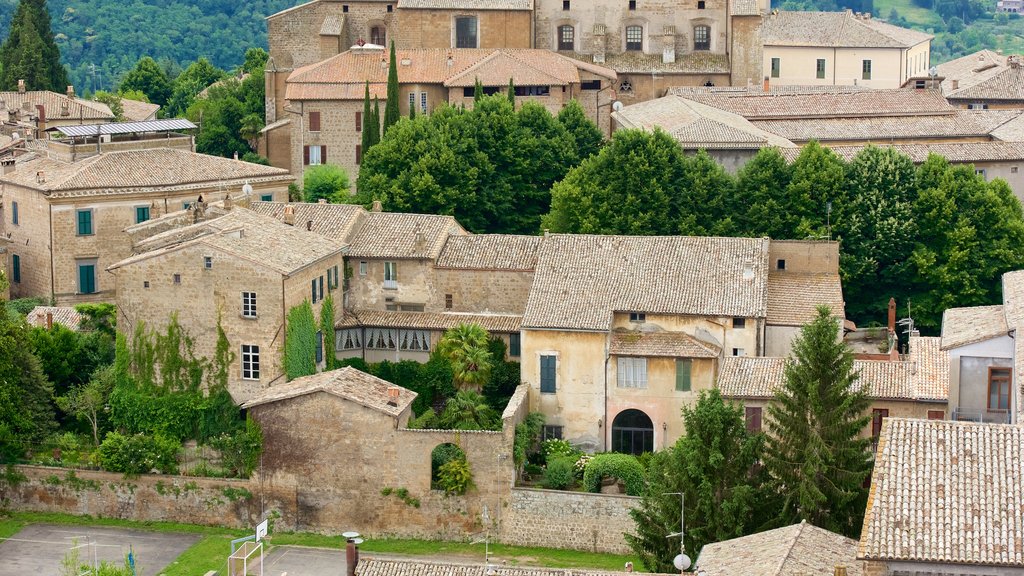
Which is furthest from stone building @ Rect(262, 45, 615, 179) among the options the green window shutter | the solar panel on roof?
the green window shutter

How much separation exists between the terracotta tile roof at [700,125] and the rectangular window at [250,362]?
78.8ft

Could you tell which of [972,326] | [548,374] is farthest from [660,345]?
[972,326]

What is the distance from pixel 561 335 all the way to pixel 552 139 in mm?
21709

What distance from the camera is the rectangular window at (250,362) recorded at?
66500 mm

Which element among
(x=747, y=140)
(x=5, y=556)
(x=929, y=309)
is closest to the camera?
(x=5, y=556)

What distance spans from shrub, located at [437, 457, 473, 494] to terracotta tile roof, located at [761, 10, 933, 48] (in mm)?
64765

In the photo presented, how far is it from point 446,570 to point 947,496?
13500 millimetres

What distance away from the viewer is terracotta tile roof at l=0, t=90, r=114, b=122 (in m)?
97.8

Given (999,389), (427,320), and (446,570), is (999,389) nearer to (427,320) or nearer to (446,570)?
(446,570)

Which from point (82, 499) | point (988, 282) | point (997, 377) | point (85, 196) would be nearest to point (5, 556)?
point (82, 499)

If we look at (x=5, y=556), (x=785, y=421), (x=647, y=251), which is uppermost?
(x=647, y=251)

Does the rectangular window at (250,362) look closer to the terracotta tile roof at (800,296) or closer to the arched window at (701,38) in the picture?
the terracotta tile roof at (800,296)

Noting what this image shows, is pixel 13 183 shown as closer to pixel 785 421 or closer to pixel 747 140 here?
pixel 747 140

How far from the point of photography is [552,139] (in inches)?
3415
